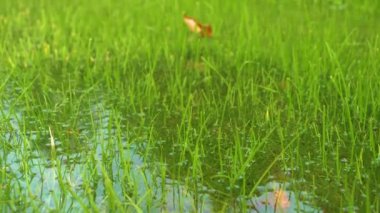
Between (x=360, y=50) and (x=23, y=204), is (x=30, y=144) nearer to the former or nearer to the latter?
(x=23, y=204)

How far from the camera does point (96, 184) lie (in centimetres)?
197

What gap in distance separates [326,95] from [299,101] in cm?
26

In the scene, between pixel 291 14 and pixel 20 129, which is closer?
pixel 20 129

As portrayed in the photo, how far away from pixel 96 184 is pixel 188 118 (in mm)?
634

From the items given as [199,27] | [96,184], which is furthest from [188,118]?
[199,27]

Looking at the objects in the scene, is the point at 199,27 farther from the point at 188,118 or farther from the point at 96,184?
the point at 96,184

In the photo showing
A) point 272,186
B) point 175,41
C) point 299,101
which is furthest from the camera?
point 175,41

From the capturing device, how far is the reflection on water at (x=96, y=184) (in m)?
1.85

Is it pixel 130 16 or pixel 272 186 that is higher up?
pixel 130 16

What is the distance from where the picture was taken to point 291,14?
4383 mm

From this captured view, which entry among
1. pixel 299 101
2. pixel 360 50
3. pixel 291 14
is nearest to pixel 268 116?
pixel 299 101

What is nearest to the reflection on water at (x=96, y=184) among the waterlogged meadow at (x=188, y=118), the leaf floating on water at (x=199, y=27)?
the waterlogged meadow at (x=188, y=118)

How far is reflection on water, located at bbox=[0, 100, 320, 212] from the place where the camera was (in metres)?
1.85

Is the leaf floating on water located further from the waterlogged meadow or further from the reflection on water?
the reflection on water
